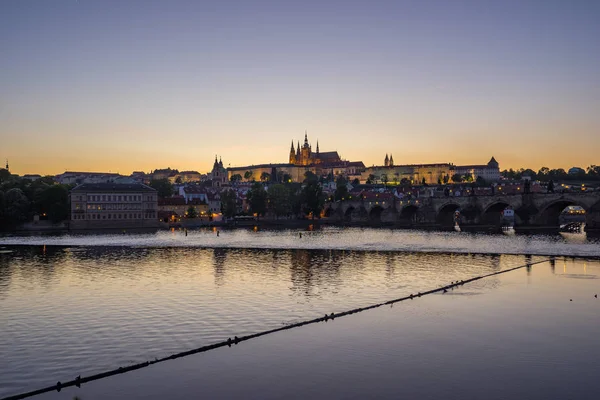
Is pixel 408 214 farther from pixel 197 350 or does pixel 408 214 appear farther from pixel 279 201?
pixel 197 350

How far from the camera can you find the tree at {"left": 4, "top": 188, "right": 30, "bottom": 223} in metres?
105

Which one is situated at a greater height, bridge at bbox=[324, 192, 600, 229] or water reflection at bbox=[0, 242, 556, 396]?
bridge at bbox=[324, 192, 600, 229]

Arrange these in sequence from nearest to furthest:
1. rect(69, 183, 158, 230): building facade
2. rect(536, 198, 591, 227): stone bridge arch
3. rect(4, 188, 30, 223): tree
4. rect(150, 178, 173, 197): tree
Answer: rect(536, 198, 591, 227): stone bridge arch → rect(4, 188, 30, 223): tree → rect(69, 183, 158, 230): building facade → rect(150, 178, 173, 197): tree

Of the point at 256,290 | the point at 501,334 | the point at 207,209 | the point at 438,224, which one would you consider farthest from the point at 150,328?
the point at 207,209

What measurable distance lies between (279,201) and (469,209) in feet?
160

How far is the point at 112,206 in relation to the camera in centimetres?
12275

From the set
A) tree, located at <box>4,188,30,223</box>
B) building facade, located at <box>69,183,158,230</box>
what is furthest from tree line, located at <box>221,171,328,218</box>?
tree, located at <box>4,188,30,223</box>

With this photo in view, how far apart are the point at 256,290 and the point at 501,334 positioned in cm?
1611

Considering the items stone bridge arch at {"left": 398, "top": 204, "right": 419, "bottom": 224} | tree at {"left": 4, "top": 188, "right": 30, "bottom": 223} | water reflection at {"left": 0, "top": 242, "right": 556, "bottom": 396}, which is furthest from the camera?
stone bridge arch at {"left": 398, "top": 204, "right": 419, "bottom": 224}

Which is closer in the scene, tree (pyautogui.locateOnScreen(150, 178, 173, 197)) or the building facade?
the building facade

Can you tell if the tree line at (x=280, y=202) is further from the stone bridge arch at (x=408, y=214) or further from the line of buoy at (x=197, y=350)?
the line of buoy at (x=197, y=350)

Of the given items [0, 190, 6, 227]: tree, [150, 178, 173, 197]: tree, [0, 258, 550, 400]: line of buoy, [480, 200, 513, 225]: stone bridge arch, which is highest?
[150, 178, 173, 197]: tree

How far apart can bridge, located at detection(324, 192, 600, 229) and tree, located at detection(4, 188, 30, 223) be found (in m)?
75.5

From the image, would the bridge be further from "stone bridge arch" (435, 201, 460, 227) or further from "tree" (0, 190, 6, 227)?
"tree" (0, 190, 6, 227)
